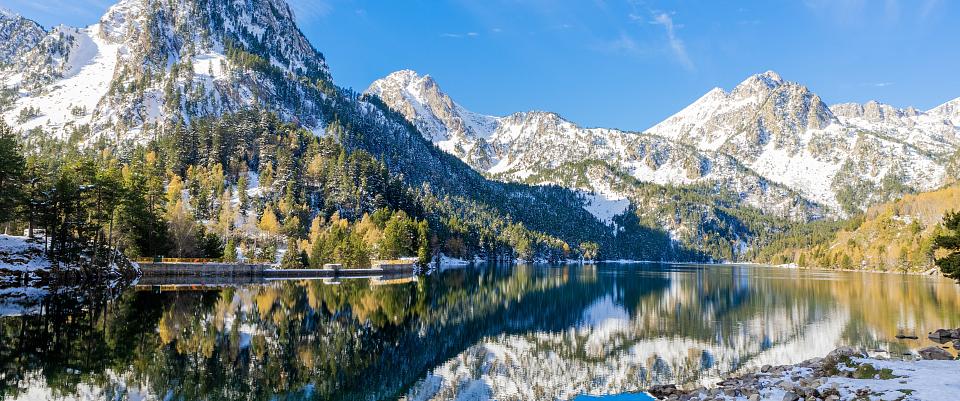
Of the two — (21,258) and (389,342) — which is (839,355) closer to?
(389,342)

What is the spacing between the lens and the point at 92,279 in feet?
256

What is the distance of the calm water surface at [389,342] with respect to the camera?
29.2 meters

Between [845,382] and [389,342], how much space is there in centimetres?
2793

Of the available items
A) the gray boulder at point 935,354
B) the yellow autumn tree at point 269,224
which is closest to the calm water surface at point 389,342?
the gray boulder at point 935,354

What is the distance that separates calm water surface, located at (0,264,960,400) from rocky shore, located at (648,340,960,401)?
12.5 feet

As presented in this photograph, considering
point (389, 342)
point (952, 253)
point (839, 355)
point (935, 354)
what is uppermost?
point (952, 253)

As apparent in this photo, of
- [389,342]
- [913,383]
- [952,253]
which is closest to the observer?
[913,383]

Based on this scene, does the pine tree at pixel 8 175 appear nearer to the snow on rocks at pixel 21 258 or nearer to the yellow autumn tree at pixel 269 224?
the snow on rocks at pixel 21 258

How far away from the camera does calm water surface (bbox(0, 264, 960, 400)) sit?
95.8 feet

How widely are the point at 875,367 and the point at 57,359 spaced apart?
133 feet

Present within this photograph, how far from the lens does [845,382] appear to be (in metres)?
25.2

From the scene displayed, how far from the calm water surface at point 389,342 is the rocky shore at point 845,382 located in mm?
3825

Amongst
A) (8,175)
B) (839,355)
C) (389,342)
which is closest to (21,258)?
(8,175)

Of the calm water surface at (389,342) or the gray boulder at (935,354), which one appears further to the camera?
the gray boulder at (935,354)
